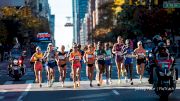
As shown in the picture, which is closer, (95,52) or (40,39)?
(95,52)

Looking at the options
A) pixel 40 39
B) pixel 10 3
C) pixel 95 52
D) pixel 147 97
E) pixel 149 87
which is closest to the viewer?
pixel 147 97

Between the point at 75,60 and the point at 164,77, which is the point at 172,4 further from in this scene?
the point at 164,77

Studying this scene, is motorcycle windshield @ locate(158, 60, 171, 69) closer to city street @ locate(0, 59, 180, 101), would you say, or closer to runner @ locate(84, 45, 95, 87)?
city street @ locate(0, 59, 180, 101)

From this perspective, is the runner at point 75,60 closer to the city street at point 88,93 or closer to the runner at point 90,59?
the runner at point 90,59

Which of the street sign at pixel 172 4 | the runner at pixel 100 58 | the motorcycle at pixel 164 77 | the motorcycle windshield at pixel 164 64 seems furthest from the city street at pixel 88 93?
the street sign at pixel 172 4

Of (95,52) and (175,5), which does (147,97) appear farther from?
(175,5)

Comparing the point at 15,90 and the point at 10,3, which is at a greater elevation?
the point at 10,3

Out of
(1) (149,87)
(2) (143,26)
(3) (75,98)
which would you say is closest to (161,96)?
(3) (75,98)

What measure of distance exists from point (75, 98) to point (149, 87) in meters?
4.20

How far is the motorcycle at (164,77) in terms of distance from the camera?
52.4 feet

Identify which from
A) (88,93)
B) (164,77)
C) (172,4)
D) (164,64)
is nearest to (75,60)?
(88,93)

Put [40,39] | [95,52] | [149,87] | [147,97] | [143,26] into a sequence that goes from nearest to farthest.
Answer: [147,97] < [149,87] < [95,52] < [143,26] < [40,39]

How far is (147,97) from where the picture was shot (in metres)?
17.9

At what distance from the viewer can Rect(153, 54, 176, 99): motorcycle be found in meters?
16.0
